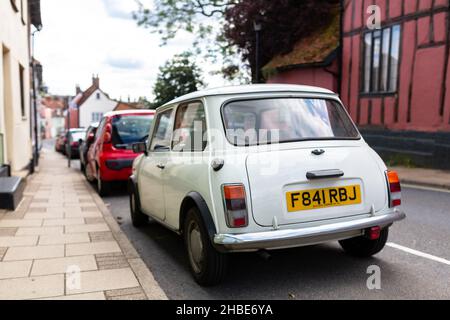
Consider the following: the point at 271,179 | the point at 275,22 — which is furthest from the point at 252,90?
the point at 275,22

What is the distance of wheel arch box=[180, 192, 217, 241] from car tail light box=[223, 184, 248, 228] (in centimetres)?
19

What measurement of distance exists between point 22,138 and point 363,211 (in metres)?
11.0

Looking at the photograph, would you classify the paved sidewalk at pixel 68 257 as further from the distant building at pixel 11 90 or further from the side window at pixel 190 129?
the distant building at pixel 11 90

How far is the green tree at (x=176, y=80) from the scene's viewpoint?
5294cm

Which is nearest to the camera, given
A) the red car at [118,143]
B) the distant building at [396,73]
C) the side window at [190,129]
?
the side window at [190,129]

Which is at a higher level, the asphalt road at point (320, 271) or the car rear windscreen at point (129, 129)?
the car rear windscreen at point (129, 129)

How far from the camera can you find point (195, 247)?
157 inches

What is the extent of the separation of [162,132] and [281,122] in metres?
1.85

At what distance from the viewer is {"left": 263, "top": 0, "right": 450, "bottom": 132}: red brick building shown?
12.4 m

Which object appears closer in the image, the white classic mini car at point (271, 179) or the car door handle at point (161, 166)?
the white classic mini car at point (271, 179)

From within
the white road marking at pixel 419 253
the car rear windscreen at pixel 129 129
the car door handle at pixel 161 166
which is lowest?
the white road marking at pixel 419 253

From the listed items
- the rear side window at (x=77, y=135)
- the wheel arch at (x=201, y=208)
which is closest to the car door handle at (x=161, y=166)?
the wheel arch at (x=201, y=208)

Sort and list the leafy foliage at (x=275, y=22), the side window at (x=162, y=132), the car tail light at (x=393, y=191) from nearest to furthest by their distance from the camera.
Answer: the car tail light at (x=393, y=191) → the side window at (x=162, y=132) → the leafy foliage at (x=275, y=22)
